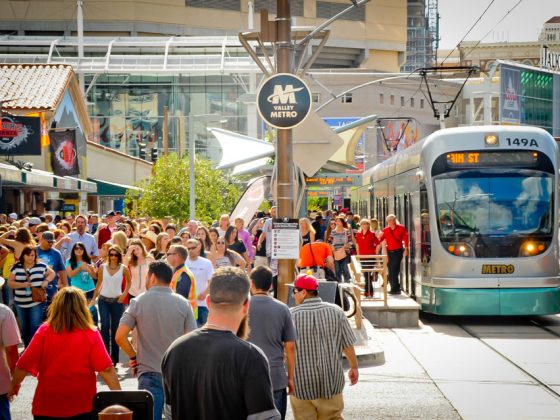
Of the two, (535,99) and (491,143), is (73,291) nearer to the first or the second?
(491,143)

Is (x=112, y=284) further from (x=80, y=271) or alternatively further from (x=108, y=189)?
(x=108, y=189)

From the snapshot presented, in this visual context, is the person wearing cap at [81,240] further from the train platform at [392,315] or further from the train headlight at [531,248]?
the train headlight at [531,248]

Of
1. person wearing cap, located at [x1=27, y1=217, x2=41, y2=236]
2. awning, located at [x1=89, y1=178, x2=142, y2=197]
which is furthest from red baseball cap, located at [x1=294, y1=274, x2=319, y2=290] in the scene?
awning, located at [x1=89, y1=178, x2=142, y2=197]

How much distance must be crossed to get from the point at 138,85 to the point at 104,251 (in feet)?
194

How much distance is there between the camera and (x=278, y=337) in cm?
838

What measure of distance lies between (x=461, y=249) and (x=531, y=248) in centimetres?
114

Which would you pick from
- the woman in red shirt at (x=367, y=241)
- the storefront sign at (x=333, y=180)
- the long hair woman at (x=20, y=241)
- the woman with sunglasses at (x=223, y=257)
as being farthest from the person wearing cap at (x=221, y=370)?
the storefront sign at (x=333, y=180)

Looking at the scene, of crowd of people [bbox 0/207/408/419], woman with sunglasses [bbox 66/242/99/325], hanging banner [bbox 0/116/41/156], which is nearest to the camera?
crowd of people [bbox 0/207/408/419]

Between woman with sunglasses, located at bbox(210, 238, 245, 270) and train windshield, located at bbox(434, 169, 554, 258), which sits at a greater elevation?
train windshield, located at bbox(434, 169, 554, 258)

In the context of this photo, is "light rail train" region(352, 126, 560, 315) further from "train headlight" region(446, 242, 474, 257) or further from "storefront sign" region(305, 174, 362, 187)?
"storefront sign" region(305, 174, 362, 187)

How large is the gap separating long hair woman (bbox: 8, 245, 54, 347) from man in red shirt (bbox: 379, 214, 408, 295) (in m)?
9.19

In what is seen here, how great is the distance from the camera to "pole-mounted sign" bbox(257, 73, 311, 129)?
14.0 m

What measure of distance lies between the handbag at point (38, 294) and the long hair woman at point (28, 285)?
29mm

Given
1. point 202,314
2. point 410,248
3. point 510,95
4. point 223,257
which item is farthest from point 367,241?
point 510,95
